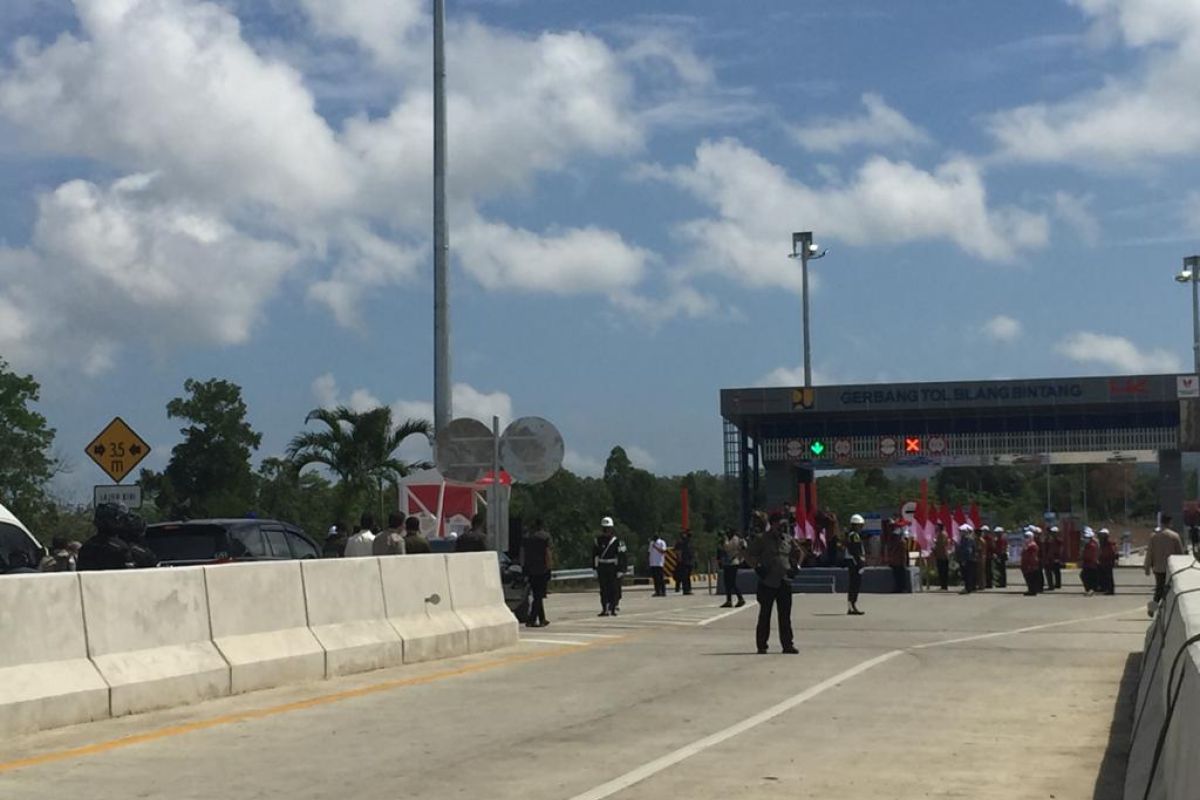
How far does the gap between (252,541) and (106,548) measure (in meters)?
5.66

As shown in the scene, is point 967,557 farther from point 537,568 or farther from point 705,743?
point 705,743

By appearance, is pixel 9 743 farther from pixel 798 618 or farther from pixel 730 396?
pixel 730 396

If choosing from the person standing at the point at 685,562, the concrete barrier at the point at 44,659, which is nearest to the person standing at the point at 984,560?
the person standing at the point at 685,562

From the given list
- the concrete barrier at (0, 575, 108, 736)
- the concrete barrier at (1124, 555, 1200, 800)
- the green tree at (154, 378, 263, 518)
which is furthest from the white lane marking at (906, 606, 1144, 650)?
the green tree at (154, 378, 263, 518)

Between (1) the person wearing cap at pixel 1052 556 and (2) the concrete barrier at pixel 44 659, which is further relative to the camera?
(1) the person wearing cap at pixel 1052 556

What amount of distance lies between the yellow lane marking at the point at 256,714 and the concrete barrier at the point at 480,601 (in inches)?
25.1

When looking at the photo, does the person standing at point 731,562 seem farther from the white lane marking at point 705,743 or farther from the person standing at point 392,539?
the white lane marking at point 705,743

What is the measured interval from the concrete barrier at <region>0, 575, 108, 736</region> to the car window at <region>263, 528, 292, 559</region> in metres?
7.76

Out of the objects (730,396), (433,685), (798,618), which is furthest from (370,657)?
(730,396)

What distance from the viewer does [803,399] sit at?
64.0 m

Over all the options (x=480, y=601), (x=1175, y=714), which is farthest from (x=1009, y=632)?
(x=1175, y=714)

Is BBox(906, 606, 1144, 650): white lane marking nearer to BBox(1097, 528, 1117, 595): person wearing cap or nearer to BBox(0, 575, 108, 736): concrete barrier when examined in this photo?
BBox(1097, 528, 1117, 595): person wearing cap

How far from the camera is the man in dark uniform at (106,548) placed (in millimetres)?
14594

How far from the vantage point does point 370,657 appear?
16875 mm
